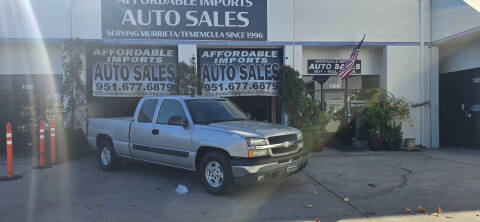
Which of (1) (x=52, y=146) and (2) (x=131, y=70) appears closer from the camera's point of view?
(1) (x=52, y=146)

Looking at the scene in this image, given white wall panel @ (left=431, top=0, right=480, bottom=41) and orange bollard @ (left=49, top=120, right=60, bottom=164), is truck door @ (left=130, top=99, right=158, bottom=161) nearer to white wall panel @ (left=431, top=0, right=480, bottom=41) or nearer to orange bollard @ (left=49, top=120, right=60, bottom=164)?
orange bollard @ (left=49, top=120, right=60, bottom=164)

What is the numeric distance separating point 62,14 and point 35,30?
1050 mm

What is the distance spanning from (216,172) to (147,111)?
242 cm

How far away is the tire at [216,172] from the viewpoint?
5.27 meters

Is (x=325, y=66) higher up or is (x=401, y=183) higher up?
(x=325, y=66)

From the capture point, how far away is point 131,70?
1099cm

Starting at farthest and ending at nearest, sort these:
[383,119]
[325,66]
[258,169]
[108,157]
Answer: [325,66] → [383,119] → [108,157] → [258,169]

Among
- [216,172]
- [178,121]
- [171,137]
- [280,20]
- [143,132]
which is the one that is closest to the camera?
[216,172]

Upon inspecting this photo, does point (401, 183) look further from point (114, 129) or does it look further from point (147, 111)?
point (114, 129)

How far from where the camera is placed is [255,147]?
516 cm

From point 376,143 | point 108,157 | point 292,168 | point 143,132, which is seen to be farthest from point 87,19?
point 376,143

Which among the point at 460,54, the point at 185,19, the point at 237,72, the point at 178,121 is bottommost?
the point at 178,121

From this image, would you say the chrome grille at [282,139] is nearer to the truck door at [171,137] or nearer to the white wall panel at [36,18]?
the truck door at [171,137]

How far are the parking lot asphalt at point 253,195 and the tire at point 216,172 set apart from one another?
0.56 ft
